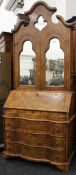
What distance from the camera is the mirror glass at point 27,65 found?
11.1 ft

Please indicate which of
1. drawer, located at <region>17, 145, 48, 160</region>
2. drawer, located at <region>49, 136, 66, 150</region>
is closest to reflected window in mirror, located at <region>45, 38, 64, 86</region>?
drawer, located at <region>49, 136, 66, 150</region>

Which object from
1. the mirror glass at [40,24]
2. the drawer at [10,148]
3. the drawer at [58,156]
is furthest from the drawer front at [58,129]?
the mirror glass at [40,24]

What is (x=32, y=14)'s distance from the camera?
329 cm

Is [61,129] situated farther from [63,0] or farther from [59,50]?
[63,0]

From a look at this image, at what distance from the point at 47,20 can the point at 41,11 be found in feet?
0.53

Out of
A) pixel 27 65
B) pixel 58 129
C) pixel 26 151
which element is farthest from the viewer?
pixel 27 65

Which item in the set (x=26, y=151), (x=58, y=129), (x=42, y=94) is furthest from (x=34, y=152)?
(x=42, y=94)

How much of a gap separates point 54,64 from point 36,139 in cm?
107

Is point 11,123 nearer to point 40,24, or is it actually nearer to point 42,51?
point 42,51

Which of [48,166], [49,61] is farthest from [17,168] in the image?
[49,61]

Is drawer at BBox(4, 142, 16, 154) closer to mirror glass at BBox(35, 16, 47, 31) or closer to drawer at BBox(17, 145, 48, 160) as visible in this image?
drawer at BBox(17, 145, 48, 160)

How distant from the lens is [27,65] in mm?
3469

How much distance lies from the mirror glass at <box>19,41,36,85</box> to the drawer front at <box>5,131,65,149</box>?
78cm

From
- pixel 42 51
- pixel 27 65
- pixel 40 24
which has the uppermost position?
pixel 40 24
